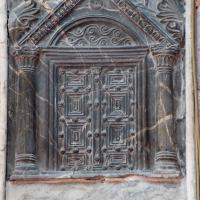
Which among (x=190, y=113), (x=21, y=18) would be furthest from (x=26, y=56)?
(x=190, y=113)

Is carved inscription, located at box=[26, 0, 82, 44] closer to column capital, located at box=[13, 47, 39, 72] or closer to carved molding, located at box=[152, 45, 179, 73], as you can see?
column capital, located at box=[13, 47, 39, 72]

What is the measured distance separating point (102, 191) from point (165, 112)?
0.65 metres

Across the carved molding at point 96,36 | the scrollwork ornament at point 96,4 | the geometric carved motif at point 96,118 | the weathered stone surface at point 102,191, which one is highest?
the scrollwork ornament at point 96,4

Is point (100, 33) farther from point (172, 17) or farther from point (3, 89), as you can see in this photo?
point (3, 89)

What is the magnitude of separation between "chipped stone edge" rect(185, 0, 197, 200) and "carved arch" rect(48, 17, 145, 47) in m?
0.32

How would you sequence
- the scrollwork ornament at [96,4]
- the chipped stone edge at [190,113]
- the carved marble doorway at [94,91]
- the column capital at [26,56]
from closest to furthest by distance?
the chipped stone edge at [190,113] < the carved marble doorway at [94,91] < the column capital at [26,56] < the scrollwork ornament at [96,4]

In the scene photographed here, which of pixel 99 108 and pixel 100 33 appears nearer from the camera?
pixel 99 108

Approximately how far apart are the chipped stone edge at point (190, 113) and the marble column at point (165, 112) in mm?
85

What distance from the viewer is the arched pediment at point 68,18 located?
6727 mm

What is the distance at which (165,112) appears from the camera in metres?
6.60

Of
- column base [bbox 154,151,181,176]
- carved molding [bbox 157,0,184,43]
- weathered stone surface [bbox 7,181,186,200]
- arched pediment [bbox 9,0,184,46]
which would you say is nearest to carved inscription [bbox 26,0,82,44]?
arched pediment [bbox 9,0,184,46]

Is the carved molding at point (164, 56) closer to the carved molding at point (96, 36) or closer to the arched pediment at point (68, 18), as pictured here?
the arched pediment at point (68, 18)

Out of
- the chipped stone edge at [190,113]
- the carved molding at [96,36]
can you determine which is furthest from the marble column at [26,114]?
the chipped stone edge at [190,113]

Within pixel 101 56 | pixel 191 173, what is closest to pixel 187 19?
pixel 101 56
